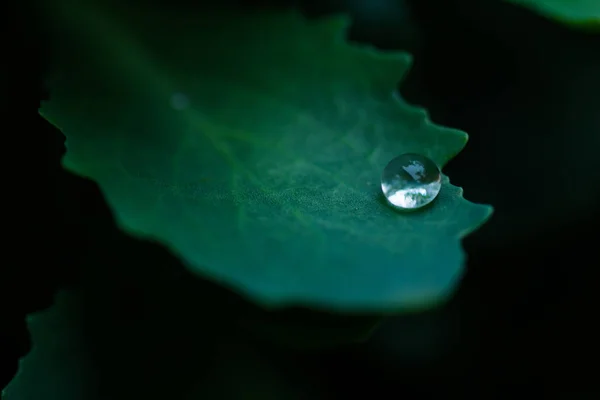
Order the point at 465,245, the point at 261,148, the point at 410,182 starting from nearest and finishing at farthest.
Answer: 1. the point at 410,182
2. the point at 261,148
3. the point at 465,245

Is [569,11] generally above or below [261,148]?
above

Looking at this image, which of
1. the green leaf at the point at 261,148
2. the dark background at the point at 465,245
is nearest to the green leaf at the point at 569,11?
the green leaf at the point at 261,148

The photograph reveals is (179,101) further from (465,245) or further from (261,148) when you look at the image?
(465,245)

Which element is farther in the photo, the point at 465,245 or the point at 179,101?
the point at 465,245

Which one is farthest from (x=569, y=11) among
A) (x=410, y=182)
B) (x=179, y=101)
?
(x=179, y=101)

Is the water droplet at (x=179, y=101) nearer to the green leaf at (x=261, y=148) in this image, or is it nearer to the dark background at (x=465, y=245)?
the green leaf at (x=261, y=148)

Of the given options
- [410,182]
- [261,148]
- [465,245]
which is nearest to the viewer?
[410,182]

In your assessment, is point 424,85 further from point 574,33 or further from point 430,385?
point 430,385
